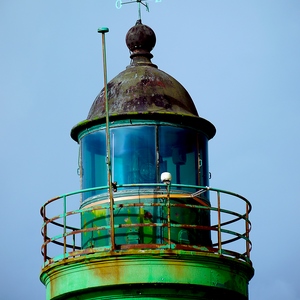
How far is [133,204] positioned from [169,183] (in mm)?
722

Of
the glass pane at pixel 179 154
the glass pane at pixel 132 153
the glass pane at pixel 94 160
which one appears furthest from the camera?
the glass pane at pixel 94 160

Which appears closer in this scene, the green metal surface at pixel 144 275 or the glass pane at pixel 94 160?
the green metal surface at pixel 144 275

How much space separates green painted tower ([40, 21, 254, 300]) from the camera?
24.1 meters

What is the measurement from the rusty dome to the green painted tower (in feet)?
0.06

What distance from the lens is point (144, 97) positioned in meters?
25.6

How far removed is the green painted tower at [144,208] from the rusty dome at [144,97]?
19mm

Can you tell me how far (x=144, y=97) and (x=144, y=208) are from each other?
2.11 metres

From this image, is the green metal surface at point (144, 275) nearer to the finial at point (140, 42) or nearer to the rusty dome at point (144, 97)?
the rusty dome at point (144, 97)

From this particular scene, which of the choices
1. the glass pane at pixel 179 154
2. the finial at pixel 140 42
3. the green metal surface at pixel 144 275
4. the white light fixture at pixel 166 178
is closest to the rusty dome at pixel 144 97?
the finial at pixel 140 42

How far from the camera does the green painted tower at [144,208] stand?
79.1ft

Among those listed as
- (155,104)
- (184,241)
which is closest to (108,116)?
(155,104)

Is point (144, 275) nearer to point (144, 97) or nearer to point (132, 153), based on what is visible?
point (132, 153)

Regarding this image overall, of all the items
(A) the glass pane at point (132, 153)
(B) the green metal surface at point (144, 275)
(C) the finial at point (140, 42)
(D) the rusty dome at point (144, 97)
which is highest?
(C) the finial at point (140, 42)

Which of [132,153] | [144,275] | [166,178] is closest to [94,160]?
[132,153]
